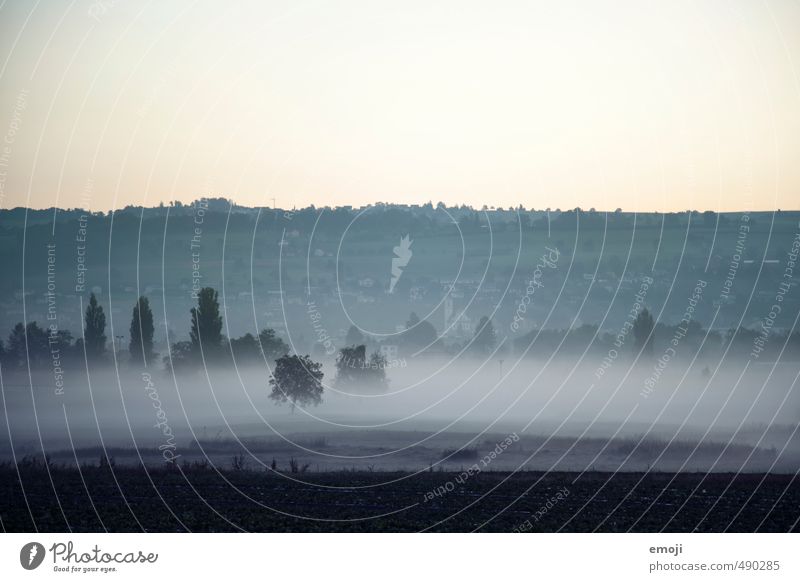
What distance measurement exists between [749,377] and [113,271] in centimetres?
4652

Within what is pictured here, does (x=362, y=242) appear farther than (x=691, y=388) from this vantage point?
Yes

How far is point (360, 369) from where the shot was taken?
65312mm

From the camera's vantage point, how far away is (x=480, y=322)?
81.9m

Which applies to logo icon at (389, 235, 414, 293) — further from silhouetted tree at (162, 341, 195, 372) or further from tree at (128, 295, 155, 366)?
tree at (128, 295, 155, 366)

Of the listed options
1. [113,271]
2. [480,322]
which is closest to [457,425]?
[480,322]

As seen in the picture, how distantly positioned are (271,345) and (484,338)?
1622cm

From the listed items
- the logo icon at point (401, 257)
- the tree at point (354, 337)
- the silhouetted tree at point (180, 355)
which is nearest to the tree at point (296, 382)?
the tree at point (354, 337)

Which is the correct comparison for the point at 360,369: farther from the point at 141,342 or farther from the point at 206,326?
the point at 141,342

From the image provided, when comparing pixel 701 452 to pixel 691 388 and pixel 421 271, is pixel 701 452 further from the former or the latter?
pixel 421 271

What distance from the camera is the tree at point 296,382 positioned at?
6297 cm

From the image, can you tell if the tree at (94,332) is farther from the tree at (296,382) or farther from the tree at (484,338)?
the tree at (484,338)
